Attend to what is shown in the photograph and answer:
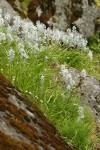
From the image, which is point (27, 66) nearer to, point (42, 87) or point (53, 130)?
point (42, 87)

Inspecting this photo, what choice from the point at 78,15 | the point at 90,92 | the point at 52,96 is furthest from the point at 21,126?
the point at 78,15

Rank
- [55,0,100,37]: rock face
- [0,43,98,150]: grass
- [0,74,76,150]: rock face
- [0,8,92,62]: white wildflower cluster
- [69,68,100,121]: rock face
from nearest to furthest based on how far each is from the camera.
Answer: [0,74,76,150]: rock face
[0,43,98,150]: grass
[0,8,92,62]: white wildflower cluster
[69,68,100,121]: rock face
[55,0,100,37]: rock face

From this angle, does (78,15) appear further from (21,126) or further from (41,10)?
(21,126)

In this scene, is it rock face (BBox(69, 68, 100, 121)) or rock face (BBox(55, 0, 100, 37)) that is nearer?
rock face (BBox(69, 68, 100, 121))

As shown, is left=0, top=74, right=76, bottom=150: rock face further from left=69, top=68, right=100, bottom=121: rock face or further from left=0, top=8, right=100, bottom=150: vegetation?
left=69, top=68, right=100, bottom=121: rock face

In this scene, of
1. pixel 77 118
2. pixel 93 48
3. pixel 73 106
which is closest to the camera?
pixel 77 118

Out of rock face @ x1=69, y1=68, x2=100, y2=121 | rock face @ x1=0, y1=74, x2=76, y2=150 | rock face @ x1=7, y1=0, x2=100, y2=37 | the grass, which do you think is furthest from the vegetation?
rock face @ x1=7, y1=0, x2=100, y2=37

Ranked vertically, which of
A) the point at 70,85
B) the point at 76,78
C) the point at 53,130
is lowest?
the point at 53,130

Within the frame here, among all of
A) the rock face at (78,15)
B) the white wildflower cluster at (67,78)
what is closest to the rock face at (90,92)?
the white wildflower cluster at (67,78)

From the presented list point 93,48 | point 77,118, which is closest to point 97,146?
point 77,118
